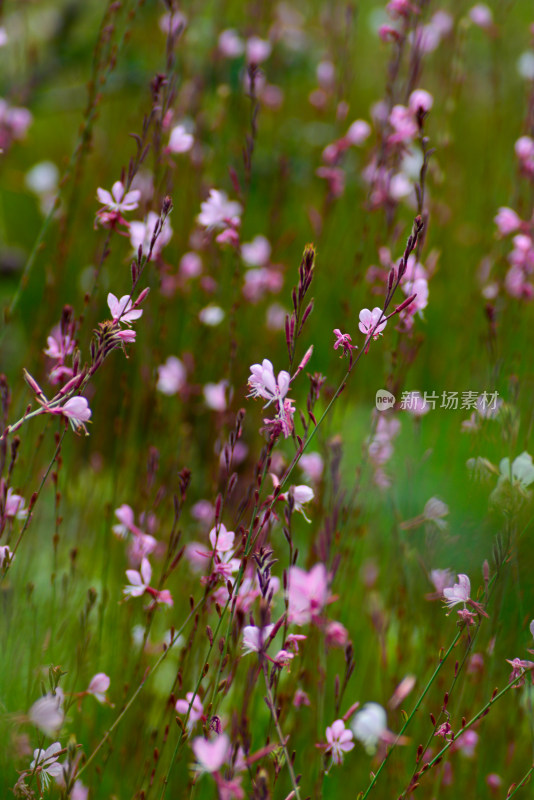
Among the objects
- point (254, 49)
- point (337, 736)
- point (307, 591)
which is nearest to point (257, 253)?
point (254, 49)

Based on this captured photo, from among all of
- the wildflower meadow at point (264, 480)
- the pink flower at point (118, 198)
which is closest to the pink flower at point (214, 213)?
the wildflower meadow at point (264, 480)

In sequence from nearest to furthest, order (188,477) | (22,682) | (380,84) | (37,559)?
(188,477) → (22,682) → (37,559) → (380,84)

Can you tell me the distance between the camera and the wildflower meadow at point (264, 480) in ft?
3.36

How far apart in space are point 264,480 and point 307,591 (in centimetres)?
25

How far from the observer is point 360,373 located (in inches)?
Answer: 108

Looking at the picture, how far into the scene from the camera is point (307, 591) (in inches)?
30.1

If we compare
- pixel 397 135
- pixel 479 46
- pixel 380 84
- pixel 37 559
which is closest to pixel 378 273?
pixel 397 135

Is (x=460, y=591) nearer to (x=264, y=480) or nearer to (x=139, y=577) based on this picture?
(x=264, y=480)

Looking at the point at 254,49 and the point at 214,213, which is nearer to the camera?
the point at 214,213

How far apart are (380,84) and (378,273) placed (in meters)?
3.79

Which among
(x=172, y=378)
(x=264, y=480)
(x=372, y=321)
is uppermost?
(x=172, y=378)

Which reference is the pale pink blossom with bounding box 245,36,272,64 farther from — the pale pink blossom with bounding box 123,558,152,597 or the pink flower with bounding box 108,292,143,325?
the pale pink blossom with bounding box 123,558,152,597

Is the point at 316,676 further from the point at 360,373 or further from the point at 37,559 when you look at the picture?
the point at 360,373

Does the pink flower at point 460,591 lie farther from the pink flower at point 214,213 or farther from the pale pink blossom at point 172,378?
the pale pink blossom at point 172,378
